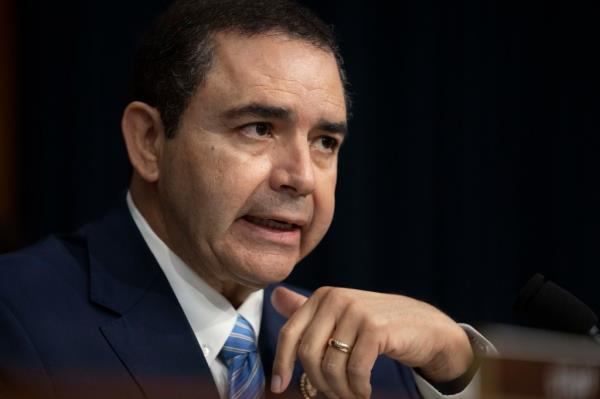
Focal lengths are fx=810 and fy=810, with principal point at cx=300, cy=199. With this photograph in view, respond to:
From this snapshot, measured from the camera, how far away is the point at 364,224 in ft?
9.32

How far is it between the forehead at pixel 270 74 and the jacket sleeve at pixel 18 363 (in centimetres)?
54

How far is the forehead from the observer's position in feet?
4.90

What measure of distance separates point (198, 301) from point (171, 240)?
0.13 meters

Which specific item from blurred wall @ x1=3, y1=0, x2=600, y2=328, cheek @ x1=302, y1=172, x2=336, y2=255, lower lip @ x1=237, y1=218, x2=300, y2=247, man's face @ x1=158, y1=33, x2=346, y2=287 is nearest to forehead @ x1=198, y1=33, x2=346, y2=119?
man's face @ x1=158, y1=33, x2=346, y2=287

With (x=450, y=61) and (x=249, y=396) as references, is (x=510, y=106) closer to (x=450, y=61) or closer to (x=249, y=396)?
(x=450, y=61)

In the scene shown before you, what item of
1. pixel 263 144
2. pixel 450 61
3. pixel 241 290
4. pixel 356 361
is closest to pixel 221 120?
pixel 263 144

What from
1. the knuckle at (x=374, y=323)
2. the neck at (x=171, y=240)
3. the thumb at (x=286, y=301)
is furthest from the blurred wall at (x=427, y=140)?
the knuckle at (x=374, y=323)

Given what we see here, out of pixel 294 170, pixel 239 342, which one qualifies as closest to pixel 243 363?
pixel 239 342

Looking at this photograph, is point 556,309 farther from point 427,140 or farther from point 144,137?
point 427,140

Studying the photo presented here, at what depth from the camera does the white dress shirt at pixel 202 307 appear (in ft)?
5.11

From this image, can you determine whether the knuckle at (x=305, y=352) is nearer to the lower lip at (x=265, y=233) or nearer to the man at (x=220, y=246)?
the man at (x=220, y=246)

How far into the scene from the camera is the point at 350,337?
135 centimetres

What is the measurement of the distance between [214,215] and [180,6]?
0.45m

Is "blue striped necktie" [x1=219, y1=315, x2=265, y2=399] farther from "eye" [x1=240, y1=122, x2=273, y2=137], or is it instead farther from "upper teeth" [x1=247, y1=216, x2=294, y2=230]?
"eye" [x1=240, y1=122, x2=273, y2=137]
